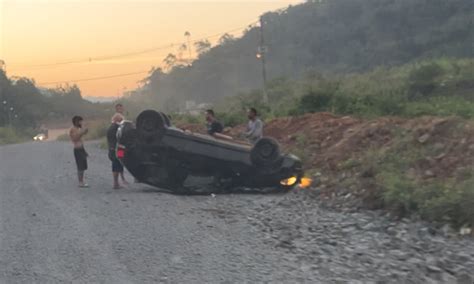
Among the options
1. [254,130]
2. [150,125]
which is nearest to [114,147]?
[150,125]

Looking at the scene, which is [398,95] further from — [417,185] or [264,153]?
[417,185]

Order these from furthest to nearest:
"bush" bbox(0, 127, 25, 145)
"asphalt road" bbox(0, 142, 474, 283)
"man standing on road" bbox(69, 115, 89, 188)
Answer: "bush" bbox(0, 127, 25, 145), "man standing on road" bbox(69, 115, 89, 188), "asphalt road" bbox(0, 142, 474, 283)

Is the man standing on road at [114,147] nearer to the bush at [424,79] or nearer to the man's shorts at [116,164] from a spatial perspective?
the man's shorts at [116,164]

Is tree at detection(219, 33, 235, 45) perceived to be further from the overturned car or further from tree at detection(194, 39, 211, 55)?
the overturned car

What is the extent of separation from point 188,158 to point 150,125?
1.01m

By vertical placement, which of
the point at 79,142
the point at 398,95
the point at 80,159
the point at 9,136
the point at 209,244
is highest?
the point at 398,95

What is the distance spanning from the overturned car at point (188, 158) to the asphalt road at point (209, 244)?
0.91 m

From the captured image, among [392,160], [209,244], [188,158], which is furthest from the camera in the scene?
[188,158]

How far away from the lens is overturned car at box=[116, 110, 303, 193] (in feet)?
43.6

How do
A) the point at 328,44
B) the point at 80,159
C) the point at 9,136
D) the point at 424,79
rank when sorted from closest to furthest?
1. the point at 80,159
2. the point at 424,79
3. the point at 328,44
4. the point at 9,136

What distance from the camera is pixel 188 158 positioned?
1331 centimetres

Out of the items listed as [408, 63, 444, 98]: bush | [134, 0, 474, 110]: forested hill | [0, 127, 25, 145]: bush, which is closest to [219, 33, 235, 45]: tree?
[134, 0, 474, 110]: forested hill

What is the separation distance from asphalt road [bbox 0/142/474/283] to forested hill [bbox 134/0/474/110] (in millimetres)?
43464

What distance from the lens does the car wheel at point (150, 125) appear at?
1332cm
